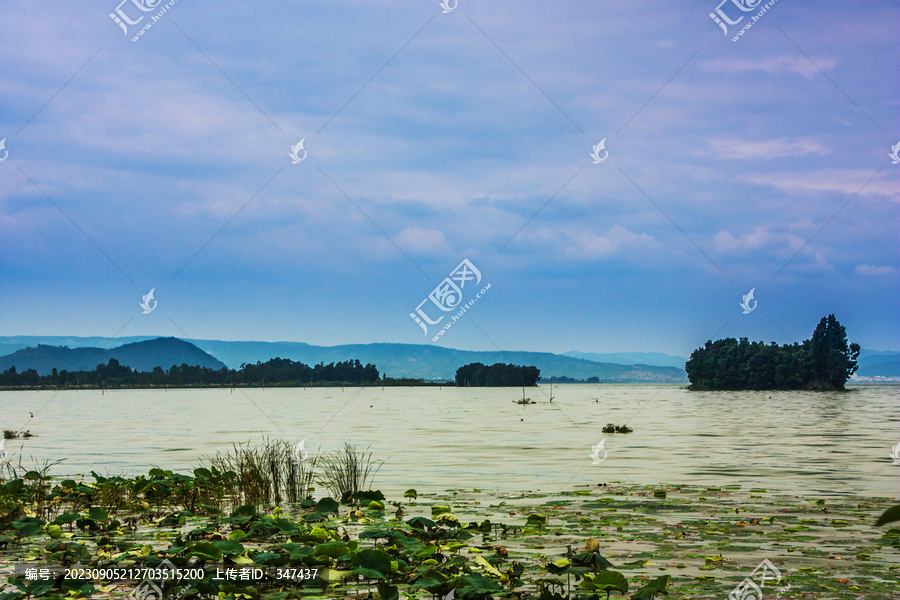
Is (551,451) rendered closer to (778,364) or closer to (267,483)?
(267,483)

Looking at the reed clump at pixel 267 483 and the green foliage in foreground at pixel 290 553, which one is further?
the reed clump at pixel 267 483

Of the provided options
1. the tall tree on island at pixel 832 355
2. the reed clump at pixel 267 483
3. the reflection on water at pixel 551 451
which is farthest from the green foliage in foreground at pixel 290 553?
the tall tree on island at pixel 832 355

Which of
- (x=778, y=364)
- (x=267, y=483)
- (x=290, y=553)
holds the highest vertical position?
(x=778, y=364)

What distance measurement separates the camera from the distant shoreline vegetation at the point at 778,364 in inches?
6090

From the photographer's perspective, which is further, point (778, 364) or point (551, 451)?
point (778, 364)

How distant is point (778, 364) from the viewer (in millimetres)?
160375

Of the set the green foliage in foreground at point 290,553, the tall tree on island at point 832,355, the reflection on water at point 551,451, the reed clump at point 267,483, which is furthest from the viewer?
the tall tree on island at point 832,355

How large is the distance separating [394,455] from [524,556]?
61.8 feet

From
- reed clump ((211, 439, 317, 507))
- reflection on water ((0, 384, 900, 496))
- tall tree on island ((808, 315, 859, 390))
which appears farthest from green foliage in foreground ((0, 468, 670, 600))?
tall tree on island ((808, 315, 859, 390))

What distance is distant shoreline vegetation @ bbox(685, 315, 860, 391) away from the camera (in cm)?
15468

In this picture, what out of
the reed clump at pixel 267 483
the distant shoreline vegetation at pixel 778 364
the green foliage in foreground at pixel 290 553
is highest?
the distant shoreline vegetation at pixel 778 364

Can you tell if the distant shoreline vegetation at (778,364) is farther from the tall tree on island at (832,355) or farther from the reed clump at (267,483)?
the reed clump at (267,483)

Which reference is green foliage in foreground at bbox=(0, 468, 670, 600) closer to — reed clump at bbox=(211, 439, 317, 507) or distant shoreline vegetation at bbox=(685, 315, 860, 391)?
reed clump at bbox=(211, 439, 317, 507)

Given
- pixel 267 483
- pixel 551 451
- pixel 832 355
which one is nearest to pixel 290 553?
pixel 267 483
